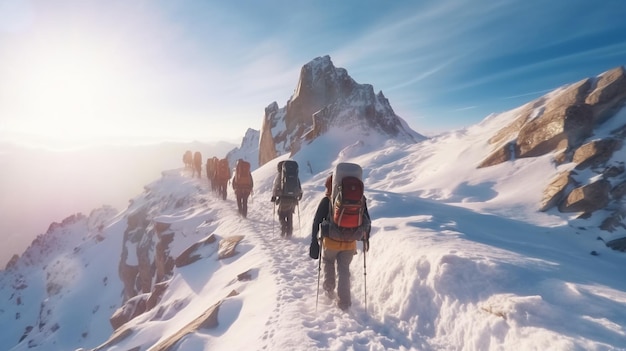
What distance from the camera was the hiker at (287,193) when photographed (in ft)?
41.7

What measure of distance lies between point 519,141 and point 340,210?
1565cm

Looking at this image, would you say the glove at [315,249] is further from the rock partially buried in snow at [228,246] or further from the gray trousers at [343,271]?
the rock partially buried in snow at [228,246]

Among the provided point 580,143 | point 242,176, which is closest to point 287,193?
point 242,176

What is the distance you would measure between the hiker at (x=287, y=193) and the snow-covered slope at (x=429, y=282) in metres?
0.77

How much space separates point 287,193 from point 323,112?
1283 inches

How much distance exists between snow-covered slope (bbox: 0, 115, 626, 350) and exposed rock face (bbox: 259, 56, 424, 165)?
2274cm

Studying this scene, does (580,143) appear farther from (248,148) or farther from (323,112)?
(248,148)

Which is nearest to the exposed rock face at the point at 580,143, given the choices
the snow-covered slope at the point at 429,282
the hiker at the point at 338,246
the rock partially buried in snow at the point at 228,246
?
the snow-covered slope at the point at 429,282

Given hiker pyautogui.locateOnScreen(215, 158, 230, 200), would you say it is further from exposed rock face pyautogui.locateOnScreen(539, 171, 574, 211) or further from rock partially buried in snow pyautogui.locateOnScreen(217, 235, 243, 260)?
exposed rock face pyautogui.locateOnScreen(539, 171, 574, 211)

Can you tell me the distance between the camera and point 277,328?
5.94 meters

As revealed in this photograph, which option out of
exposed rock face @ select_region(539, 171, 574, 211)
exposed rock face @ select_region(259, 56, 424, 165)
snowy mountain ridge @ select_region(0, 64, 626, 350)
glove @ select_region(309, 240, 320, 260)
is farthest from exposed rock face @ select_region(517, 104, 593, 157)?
exposed rock face @ select_region(259, 56, 424, 165)

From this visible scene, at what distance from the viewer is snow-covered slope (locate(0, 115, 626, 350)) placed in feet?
15.8

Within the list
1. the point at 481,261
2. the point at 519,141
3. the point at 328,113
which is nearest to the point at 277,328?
the point at 481,261

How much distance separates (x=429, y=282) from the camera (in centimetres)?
634
